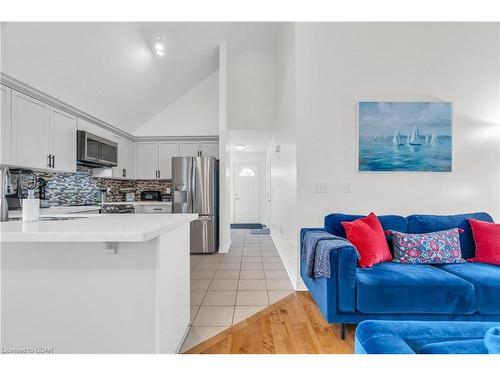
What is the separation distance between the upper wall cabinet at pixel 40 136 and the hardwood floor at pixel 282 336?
2718 millimetres

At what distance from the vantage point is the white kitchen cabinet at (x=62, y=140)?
3.20 m

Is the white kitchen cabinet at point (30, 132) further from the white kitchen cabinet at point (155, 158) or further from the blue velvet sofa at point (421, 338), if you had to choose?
the blue velvet sofa at point (421, 338)

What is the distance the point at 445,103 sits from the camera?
9.61ft

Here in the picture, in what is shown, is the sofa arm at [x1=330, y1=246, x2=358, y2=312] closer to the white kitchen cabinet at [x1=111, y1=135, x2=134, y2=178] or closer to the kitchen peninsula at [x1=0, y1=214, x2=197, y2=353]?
the kitchen peninsula at [x1=0, y1=214, x2=197, y2=353]

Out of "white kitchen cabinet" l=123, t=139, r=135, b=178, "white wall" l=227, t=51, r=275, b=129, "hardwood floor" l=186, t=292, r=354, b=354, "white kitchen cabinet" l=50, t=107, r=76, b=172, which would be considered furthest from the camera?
"white wall" l=227, t=51, r=275, b=129

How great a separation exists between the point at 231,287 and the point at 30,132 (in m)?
2.80

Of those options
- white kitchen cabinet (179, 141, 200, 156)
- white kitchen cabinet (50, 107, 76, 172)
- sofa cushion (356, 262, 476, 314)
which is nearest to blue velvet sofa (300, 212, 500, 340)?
sofa cushion (356, 262, 476, 314)

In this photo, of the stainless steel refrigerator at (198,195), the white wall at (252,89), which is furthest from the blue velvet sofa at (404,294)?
the white wall at (252,89)

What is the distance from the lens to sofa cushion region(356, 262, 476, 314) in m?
1.86

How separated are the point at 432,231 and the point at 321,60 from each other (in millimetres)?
2101

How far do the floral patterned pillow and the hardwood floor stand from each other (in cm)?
79
